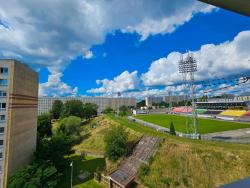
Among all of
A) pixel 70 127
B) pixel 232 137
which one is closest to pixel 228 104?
pixel 232 137

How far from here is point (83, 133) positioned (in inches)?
2660

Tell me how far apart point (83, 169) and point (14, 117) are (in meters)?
16.7

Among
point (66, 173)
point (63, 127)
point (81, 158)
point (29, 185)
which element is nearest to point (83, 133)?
point (63, 127)

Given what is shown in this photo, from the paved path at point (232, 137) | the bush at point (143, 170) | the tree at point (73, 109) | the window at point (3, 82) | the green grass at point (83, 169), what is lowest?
the green grass at point (83, 169)

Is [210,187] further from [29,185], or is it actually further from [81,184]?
[29,185]

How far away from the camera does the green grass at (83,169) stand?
102 ft

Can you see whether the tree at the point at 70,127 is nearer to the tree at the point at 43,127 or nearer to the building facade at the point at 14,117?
the tree at the point at 43,127

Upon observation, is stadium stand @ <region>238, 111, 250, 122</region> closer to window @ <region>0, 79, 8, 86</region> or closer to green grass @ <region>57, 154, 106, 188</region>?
green grass @ <region>57, 154, 106, 188</region>

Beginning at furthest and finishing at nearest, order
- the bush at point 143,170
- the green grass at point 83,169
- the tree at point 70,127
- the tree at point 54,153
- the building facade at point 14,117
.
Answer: the tree at point 70,127
the tree at point 54,153
the green grass at point 83,169
the bush at point 143,170
the building facade at point 14,117

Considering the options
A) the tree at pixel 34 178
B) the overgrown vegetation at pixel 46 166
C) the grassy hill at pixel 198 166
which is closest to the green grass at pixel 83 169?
the overgrown vegetation at pixel 46 166

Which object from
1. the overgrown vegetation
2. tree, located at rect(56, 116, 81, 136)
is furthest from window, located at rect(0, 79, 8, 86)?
tree, located at rect(56, 116, 81, 136)

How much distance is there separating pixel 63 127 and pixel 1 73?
1560 inches

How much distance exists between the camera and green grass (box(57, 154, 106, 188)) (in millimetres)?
30994

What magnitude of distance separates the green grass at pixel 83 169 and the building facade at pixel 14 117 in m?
7.07
